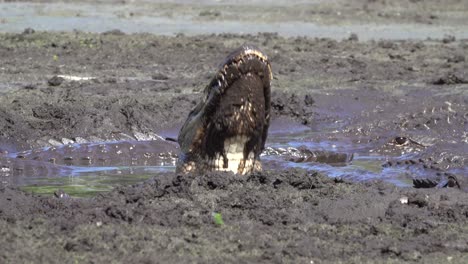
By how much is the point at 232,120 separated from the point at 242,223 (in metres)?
1.08

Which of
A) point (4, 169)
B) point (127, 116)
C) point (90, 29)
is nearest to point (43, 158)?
point (4, 169)

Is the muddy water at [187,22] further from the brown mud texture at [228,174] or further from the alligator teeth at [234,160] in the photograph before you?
the alligator teeth at [234,160]

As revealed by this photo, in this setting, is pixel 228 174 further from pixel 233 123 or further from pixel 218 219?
pixel 218 219

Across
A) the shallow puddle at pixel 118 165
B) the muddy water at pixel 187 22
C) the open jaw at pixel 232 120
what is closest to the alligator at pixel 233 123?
the open jaw at pixel 232 120

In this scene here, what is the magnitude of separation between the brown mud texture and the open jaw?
0.73 ft

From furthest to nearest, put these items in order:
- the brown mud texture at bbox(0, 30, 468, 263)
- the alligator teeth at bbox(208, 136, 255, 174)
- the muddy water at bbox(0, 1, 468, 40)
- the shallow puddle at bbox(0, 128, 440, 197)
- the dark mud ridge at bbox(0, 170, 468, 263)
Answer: the muddy water at bbox(0, 1, 468, 40), the shallow puddle at bbox(0, 128, 440, 197), the alligator teeth at bbox(208, 136, 255, 174), the brown mud texture at bbox(0, 30, 468, 263), the dark mud ridge at bbox(0, 170, 468, 263)

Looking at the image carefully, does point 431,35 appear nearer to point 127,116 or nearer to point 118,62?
point 118,62

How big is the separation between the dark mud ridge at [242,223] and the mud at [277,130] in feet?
0.04

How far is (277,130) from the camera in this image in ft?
40.1

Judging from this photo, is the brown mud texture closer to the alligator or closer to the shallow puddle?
the alligator

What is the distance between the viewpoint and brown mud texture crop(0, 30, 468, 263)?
19.6 feet

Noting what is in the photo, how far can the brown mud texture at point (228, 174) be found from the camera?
235 inches

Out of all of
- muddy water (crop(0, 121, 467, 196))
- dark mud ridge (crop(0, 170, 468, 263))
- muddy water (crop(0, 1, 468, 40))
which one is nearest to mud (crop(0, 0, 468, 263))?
dark mud ridge (crop(0, 170, 468, 263))

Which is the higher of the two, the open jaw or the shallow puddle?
the open jaw
